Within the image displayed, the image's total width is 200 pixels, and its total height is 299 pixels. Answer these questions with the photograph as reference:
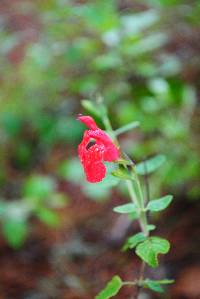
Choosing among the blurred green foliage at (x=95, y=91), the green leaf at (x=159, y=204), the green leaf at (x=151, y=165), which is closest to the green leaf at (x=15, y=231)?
the blurred green foliage at (x=95, y=91)

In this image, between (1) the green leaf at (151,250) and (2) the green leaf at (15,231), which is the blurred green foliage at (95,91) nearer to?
(2) the green leaf at (15,231)

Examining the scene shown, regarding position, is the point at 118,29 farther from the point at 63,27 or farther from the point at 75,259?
the point at 75,259

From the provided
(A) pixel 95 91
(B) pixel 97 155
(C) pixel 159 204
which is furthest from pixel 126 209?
(A) pixel 95 91

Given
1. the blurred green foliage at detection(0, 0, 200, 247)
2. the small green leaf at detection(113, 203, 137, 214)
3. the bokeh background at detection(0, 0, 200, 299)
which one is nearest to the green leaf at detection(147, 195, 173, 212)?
the small green leaf at detection(113, 203, 137, 214)

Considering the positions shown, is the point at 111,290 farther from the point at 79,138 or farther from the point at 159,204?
the point at 79,138

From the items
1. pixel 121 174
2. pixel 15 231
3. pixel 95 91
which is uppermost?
pixel 121 174

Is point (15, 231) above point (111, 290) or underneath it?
underneath
